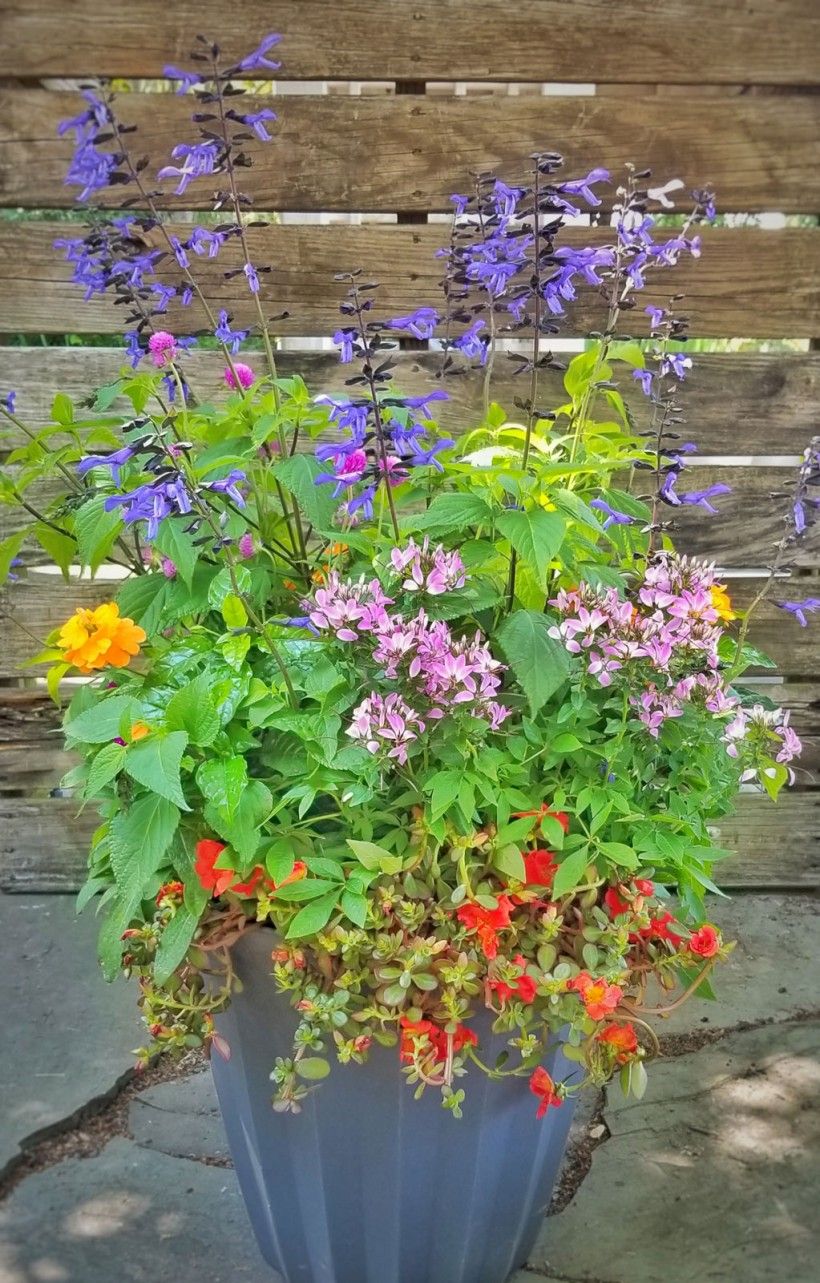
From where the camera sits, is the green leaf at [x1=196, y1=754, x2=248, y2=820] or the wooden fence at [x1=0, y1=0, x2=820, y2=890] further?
the wooden fence at [x1=0, y1=0, x2=820, y2=890]

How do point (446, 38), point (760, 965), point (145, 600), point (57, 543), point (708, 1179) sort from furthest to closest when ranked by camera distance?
point (760, 965) → point (446, 38) → point (708, 1179) → point (57, 543) → point (145, 600)

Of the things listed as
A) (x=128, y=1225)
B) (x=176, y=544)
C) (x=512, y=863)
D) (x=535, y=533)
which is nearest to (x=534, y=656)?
(x=535, y=533)

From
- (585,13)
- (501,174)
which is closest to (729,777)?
(501,174)

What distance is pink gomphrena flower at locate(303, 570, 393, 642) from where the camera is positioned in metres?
1.16

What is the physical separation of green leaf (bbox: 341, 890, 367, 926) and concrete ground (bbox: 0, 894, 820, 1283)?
2.02 feet

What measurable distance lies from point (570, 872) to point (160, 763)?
49 centimetres

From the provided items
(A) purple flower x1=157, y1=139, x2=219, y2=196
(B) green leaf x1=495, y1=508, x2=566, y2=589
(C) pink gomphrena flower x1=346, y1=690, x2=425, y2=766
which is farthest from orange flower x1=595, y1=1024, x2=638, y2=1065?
(A) purple flower x1=157, y1=139, x2=219, y2=196

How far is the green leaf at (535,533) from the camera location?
1176 mm

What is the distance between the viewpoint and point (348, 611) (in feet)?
3.80

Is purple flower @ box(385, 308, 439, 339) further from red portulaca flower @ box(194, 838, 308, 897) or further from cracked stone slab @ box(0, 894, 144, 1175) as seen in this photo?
cracked stone slab @ box(0, 894, 144, 1175)

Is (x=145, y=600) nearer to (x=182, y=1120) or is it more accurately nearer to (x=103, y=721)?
(x=103, y=721)

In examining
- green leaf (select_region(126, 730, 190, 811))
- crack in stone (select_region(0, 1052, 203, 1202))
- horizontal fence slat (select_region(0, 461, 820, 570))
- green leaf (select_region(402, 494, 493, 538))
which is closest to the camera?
green leaf (select_region(126, 730, 190, 811))

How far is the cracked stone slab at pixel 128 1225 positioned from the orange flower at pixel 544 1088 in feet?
1.95

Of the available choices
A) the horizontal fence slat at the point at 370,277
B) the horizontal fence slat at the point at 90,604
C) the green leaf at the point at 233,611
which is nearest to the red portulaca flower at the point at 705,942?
the green leaf at the point at 233,611
